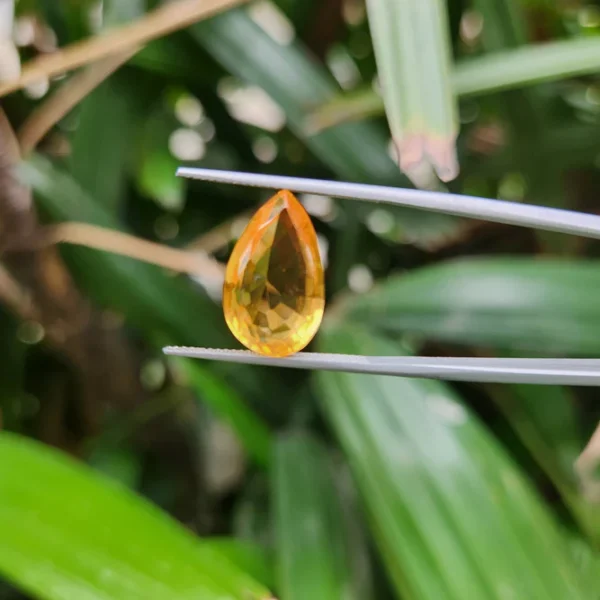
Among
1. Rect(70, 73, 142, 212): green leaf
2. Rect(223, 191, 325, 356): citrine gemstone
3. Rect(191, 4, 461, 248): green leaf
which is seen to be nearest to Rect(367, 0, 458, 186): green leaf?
Rect(223, 191, 325, 356): citrine gemstone

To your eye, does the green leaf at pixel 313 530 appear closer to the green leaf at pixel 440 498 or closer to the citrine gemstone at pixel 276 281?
the green leaf at pixel 440 498

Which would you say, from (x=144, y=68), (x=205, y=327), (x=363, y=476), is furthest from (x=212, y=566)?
(x=144, y=68)

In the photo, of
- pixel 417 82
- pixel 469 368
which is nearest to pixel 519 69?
pixel 417 82

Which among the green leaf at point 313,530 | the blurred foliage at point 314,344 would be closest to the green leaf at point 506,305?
the blurred foliage at point 314,344

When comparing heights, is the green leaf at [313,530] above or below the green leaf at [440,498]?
below

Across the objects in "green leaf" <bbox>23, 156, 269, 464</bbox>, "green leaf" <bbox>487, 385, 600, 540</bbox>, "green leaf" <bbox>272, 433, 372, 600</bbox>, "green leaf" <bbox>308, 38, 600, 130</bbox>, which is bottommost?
"green leaf" <bbox>272, 433, 372, 600</bbox>

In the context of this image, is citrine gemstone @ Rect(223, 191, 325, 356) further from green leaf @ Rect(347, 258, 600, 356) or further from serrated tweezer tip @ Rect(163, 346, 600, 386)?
green leaf @ Rect(347, 258, 600, 356)

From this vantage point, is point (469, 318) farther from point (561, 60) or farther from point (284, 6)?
point (284, 6)
